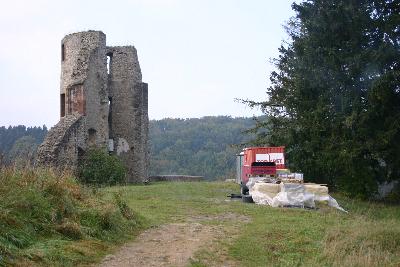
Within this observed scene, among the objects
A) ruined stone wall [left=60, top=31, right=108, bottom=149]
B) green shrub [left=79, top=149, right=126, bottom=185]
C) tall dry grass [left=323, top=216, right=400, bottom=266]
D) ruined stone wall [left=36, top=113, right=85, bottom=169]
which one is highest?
ruined stone wall [left=60, top=31, right=108, bottom=149]

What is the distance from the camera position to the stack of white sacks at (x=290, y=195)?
14.7 m

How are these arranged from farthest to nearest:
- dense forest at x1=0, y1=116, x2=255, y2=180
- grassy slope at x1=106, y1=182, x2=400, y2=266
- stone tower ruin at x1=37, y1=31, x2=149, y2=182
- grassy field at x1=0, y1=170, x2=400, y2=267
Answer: dense forest at x1=0, y1=116, x2=255, y2=180
stone tower ruin at x1=37, y1=31, x2=149, y2=182
grassy slope at x1=106, y1=182, x2=400, y2=266
grassy field at x1=0, y1=170, x2=400, y2=267

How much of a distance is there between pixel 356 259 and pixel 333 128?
11154mm

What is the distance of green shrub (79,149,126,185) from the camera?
78.2 ft

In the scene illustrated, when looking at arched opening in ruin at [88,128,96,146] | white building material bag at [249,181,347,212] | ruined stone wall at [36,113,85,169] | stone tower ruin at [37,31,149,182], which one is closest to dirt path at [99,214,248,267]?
white building material bag at [249,181,347,212]

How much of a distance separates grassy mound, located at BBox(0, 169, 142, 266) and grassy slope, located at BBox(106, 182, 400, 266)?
1.57 metres

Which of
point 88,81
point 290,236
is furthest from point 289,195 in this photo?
point 88,81

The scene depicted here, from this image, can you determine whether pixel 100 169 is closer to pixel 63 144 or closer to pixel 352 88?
pixel 63 144

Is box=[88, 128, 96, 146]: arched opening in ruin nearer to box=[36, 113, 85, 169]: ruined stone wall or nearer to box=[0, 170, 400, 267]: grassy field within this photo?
box=[36, 113, 85, 169]: ruined stone wall

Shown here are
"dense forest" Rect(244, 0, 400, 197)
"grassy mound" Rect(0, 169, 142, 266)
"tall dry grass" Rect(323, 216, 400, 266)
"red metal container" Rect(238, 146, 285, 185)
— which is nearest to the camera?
"grassy mound" Rect(0, 169, 142, 266)

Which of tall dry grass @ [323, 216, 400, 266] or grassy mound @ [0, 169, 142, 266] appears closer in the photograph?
grassy mound @ [0, 169, 142, 266]

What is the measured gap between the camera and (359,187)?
18.8 metres

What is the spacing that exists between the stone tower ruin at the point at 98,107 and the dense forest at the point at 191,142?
77.6 ft

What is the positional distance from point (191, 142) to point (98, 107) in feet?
168
